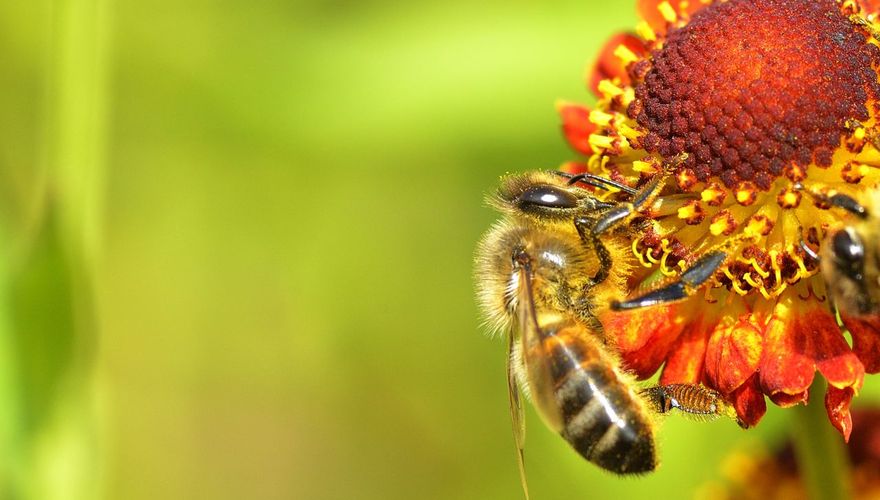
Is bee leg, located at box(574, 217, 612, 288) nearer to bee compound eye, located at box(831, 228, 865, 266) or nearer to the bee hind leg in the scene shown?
the bee hind leg

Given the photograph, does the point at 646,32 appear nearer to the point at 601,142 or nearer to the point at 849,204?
the point at 601,142

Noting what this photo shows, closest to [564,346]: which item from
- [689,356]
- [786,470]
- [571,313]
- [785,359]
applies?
[571,313]

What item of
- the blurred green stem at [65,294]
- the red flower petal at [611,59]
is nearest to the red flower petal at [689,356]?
the red flower petal at [611,59]

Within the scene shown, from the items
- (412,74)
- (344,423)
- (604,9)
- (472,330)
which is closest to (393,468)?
(344,423)

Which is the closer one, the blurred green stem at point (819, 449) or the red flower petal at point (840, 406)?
the red flower petal at point (840, 406)

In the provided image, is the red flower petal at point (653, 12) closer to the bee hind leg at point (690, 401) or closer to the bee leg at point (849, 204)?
the bee leg at point (849, 204)

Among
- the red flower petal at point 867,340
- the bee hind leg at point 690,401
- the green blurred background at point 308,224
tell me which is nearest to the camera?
the red flower petal at point 867,340
